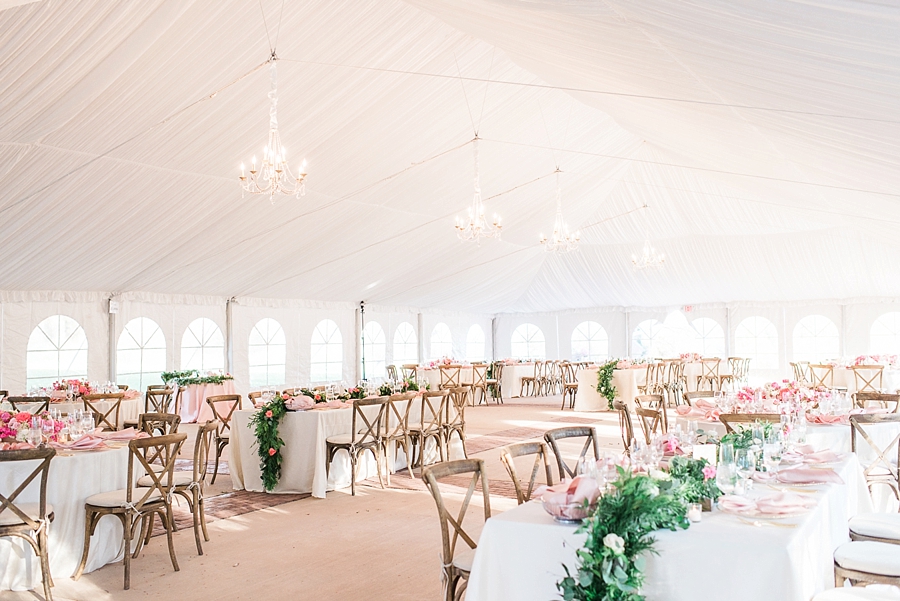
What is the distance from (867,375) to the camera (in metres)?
13.4

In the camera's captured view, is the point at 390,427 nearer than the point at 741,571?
No

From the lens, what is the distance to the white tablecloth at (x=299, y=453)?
7.02m

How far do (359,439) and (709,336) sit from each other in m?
15.3

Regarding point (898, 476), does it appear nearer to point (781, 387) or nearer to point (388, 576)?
point (781, 387)

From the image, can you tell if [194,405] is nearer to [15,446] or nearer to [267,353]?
[267,353]

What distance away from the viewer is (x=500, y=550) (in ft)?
8.77

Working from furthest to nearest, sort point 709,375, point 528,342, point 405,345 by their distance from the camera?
point 528,342 < point 405,345 < point 709,375

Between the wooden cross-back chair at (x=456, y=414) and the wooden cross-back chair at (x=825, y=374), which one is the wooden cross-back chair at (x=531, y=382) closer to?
the wooden cross-back chair at (x=825, y=374)

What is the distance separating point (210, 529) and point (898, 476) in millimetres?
5123

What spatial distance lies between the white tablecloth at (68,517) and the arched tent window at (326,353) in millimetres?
11659

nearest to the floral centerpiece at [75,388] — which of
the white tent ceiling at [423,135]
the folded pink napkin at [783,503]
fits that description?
the white tent ceiling at [423,135]

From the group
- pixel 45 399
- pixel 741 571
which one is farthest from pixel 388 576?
pixel 45 399

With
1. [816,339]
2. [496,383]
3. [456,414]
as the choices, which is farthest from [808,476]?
[816,339]

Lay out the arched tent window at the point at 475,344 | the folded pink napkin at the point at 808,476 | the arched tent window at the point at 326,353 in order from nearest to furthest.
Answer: the folded pink napkin at the point at 808,476 < the arched tent window at the point at 326,353 < the arched tent window at the point at 475,344
